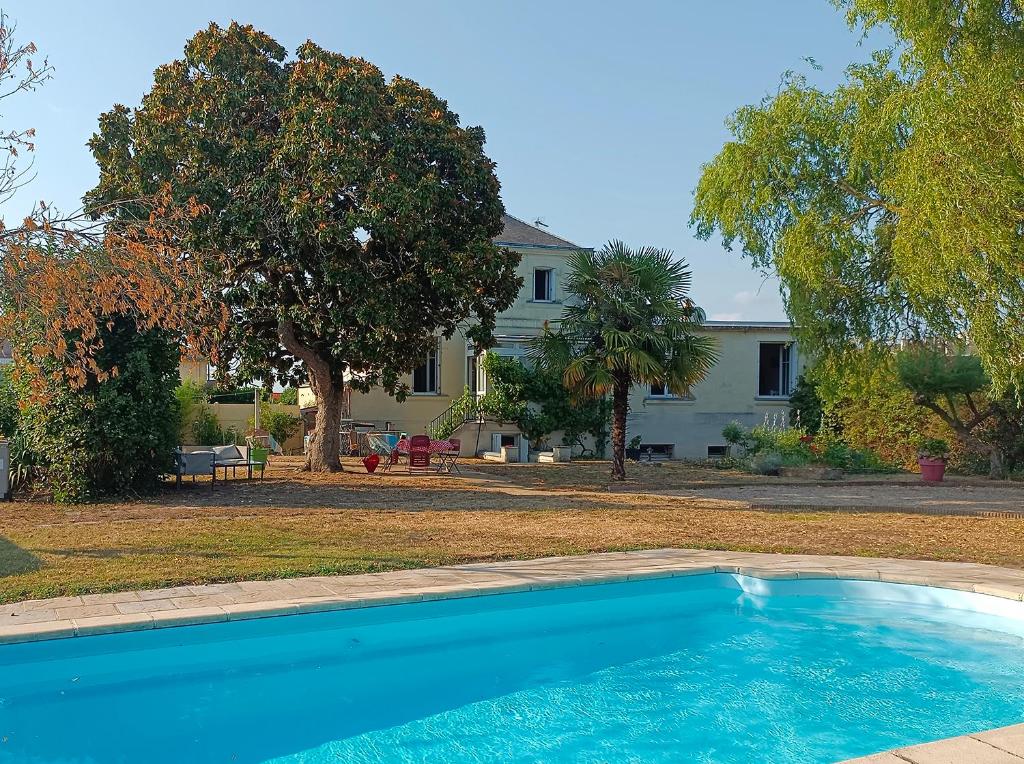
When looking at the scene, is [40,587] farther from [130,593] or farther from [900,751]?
[900,751]

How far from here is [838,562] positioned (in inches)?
416

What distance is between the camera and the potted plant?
70.4ft

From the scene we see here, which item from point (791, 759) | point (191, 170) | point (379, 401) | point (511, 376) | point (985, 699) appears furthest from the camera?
point (379, 401)

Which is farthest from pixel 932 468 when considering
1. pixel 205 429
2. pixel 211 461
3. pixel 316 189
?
pixel 205 429

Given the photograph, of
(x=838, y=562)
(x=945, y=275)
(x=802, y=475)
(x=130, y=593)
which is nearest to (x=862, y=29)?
(x=945, y=275)

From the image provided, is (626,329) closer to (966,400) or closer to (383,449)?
(383,449)

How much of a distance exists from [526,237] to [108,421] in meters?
19.5

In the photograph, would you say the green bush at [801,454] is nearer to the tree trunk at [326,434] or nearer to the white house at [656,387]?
the white house at [656,387]

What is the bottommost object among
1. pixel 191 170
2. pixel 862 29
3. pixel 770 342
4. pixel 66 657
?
pixel 66 657

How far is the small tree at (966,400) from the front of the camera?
22266mm

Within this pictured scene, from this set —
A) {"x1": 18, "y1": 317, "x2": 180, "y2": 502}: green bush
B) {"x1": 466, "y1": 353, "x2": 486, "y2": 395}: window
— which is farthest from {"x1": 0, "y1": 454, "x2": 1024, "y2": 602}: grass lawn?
{"x1": 466, "y1": 353, "x2": 486, "y2": 395}: window

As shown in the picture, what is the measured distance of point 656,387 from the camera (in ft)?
96.9

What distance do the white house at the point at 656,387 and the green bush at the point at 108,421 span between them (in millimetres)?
14073

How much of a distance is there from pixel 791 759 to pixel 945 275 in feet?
29.0
